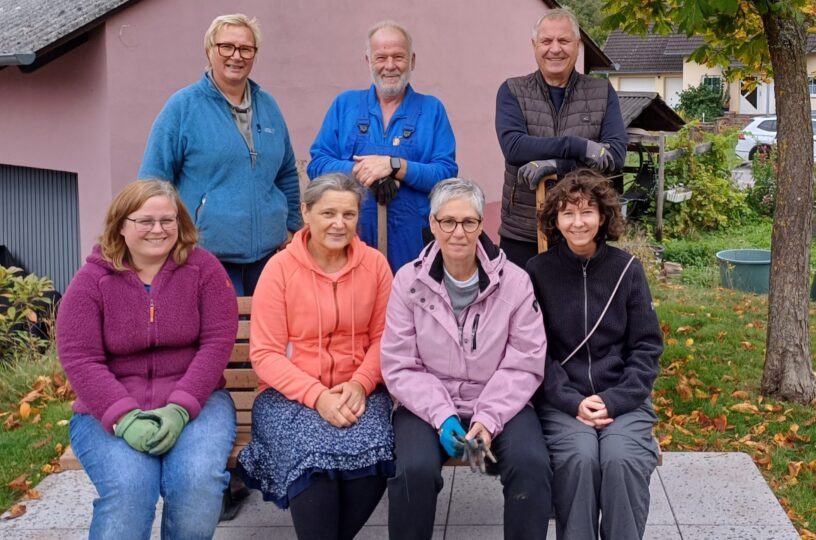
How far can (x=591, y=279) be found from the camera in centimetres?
356

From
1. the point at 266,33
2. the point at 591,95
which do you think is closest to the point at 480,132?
the point at 266,33

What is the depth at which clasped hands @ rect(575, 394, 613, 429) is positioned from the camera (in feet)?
11.1

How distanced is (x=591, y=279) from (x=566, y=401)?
0.48 meters

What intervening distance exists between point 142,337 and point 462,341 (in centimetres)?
117

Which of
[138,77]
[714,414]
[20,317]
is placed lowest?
[714,414]

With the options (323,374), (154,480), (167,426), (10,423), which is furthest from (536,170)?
(10,423)

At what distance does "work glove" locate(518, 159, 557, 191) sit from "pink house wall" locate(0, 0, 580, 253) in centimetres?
590

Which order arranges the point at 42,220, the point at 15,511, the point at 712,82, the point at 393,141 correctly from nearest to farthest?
the point at 393,141, the point at 15,511, the point at 42,220, the point at 712,82

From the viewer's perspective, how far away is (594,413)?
3.40 metres

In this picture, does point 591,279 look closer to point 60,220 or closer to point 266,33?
point 266,33

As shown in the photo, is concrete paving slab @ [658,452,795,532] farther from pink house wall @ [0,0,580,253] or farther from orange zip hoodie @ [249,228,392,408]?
pink house wall @ [0,0,580,253]

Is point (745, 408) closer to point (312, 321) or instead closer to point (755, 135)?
point (312, 321)

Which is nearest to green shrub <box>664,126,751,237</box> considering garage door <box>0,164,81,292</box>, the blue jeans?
garage door <box>0,164,81,292</box>

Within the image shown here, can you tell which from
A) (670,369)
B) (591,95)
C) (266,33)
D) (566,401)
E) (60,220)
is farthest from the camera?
(60,220)
